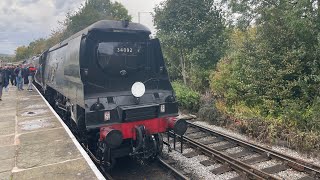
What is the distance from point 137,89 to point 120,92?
46 centimetres

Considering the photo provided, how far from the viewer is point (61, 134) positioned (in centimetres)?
727

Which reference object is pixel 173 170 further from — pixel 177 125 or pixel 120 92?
pixel 120 92

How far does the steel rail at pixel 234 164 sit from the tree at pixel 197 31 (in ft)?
29.9

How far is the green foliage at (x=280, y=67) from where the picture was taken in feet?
31.8

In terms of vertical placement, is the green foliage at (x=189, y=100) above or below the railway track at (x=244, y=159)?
above

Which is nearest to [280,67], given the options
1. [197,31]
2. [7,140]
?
[197,31]

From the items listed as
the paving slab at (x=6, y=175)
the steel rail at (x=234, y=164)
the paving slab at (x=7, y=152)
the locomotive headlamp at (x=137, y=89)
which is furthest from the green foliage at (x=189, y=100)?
the paving slab at (x=6, y=175)

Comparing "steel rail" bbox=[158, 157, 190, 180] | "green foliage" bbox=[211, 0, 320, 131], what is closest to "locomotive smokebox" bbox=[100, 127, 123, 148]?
"steel rail" bbox=[158, 157, 190, 180]

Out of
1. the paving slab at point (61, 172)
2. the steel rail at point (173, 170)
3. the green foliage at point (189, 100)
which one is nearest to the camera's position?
the paving slab at point (61, 172)

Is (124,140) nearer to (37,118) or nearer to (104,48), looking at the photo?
(104,48)

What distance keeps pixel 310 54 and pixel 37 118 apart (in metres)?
9.50

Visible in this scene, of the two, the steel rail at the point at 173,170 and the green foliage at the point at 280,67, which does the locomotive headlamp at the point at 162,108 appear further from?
the green foliage at the point at 280,67

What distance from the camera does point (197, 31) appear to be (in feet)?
55.0

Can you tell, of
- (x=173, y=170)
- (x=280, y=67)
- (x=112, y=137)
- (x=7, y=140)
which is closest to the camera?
(x=112, y=137)
